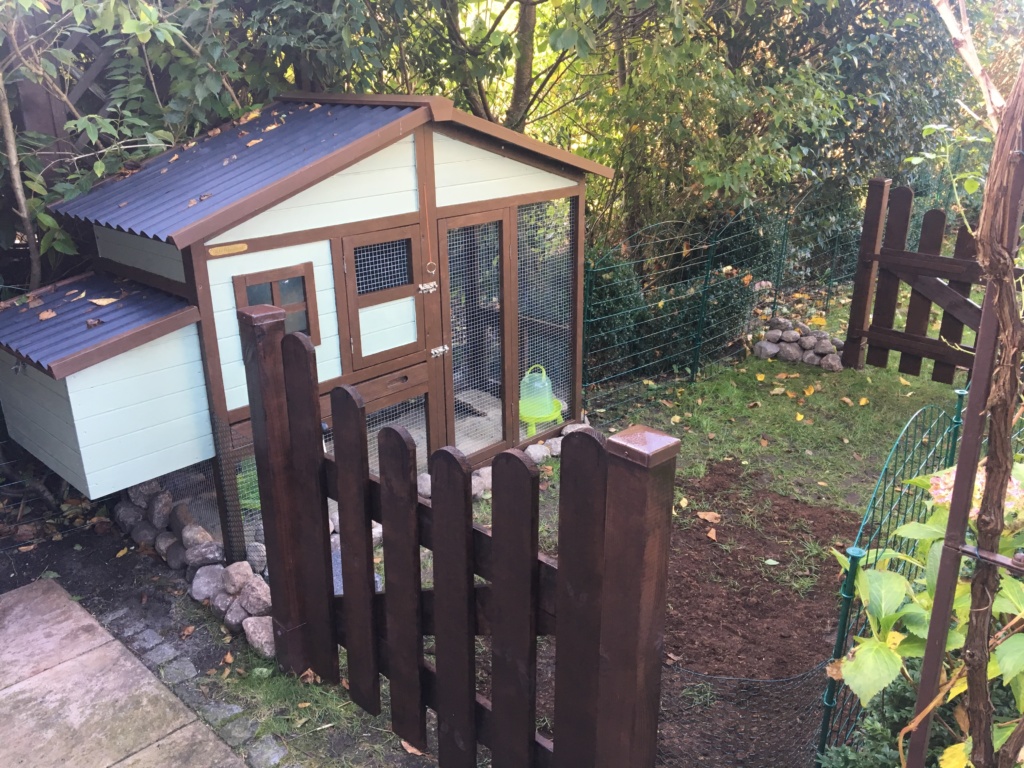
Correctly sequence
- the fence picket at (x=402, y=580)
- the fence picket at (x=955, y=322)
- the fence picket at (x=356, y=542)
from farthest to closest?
the fence picket at (x=955, y=322) < the fence picket at (x=356, y=542) < the fence picket at (x=402, y=580)

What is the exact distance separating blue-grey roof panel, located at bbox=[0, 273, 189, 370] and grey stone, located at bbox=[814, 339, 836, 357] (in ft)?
19.1

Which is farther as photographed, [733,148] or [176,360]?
[733,148]

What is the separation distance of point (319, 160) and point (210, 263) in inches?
27.2

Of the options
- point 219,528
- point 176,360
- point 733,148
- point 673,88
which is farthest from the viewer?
point 733,148

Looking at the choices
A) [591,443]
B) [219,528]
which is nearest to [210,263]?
[219,528]

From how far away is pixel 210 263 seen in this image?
3580 mm

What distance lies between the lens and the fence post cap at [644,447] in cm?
171

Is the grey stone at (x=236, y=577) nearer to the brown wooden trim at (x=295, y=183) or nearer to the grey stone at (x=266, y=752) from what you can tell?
the grey stone at (x=266, y=752)

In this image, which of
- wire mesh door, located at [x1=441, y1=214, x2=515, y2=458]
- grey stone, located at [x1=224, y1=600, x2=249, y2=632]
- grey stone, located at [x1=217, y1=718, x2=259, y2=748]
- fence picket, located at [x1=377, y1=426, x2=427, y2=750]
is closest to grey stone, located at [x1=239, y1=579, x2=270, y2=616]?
grey stone, located at [x1=224, y1=600, x2=249, y2=632]

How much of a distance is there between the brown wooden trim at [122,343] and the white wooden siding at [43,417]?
178 millimetres

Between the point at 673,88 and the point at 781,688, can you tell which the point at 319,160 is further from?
the point at 673,88

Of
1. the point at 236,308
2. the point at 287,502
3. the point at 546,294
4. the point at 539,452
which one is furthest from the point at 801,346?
the point at 287,502

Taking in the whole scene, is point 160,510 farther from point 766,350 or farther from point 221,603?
point 766,350

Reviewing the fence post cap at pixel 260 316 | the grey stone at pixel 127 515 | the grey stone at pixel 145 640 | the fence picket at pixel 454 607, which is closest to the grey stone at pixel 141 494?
the grey stone at pixel 127 515
